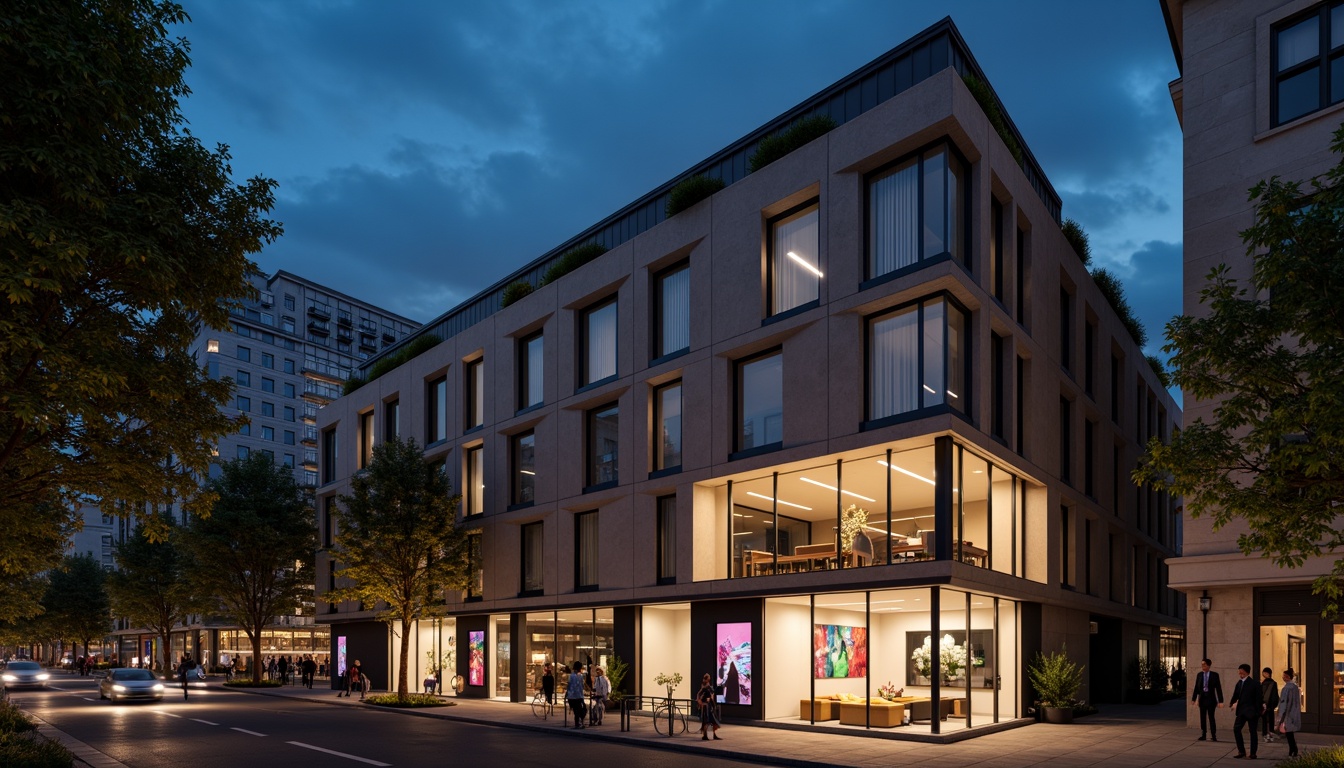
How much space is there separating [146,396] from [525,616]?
74.9 feet

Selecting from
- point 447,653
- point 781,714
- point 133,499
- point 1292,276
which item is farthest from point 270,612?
point 1292,276

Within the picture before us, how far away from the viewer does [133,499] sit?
1561 centimetres

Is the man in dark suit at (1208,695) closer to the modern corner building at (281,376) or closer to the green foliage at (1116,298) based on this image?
the green foliage at (1116,298)

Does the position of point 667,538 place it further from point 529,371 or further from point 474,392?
point 474,392

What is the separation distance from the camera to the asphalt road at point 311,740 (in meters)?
18.9

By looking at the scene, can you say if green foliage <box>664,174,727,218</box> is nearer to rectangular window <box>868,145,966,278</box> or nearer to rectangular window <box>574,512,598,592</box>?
rectangular window <box>868,145,966,278</box>

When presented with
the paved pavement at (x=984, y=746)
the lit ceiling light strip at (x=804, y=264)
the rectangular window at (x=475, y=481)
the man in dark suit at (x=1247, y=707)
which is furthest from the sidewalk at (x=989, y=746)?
the rectangular window at (x=475, y=481)

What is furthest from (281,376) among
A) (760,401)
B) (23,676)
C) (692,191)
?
(760,401)

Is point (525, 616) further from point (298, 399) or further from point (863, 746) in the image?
point (298, 399)

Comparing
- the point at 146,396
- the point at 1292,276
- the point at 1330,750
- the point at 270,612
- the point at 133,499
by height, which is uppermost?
the point at 1292,276

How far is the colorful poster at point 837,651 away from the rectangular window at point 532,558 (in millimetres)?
12769

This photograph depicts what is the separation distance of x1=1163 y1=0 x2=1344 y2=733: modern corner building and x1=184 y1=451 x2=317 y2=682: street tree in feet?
141

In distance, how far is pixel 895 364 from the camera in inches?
933

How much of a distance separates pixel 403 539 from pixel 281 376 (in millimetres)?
76781
